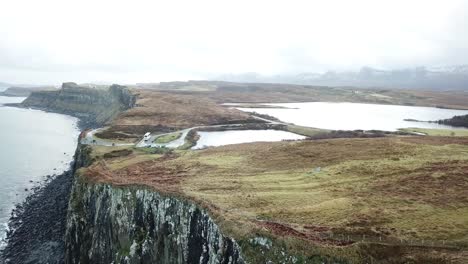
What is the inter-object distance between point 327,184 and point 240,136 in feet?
218

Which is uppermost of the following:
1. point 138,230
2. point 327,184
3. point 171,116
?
point 171,116

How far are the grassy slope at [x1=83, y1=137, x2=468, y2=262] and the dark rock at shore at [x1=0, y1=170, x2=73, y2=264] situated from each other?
1532 cm

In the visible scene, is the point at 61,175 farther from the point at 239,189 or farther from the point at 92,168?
the point at 239,189

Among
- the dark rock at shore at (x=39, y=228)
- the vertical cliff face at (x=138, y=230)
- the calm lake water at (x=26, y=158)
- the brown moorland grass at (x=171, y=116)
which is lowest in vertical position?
the dark rock at shore at (x=39, y=228)

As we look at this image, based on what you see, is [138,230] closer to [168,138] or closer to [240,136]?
[168,138]

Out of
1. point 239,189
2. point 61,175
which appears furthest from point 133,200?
point 61,175

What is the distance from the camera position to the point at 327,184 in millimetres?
59875

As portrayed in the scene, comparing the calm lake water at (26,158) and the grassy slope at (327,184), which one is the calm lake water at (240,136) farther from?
the calm lake water at (26,158)

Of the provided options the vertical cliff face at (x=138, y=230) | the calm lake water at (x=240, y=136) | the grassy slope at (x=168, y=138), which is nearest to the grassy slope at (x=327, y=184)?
the vertical cliff face at (x=138, y=230)

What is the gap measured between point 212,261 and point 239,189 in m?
17.1

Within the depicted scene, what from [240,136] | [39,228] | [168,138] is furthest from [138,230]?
[240,136]

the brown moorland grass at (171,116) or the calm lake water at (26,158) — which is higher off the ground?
the brown moorland grass at (171,116)

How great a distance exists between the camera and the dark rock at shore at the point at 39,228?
71062 millimetres

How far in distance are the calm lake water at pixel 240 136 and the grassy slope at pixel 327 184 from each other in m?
19.8
